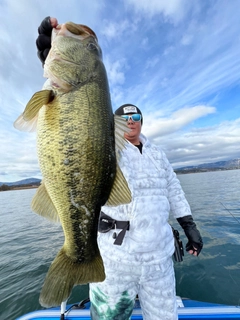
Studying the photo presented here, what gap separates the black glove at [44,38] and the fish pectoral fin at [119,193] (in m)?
1.61

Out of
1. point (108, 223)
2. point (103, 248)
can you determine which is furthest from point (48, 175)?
point (103, 248)

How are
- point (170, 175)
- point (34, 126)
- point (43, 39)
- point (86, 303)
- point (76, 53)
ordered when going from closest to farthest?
point (34, 126) → point (76, 53) → point (43, 39) → point (170, 175) → point (86, 303)

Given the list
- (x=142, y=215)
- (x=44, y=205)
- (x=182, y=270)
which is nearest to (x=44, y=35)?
(x=44, y=205)

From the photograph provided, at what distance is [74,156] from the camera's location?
1.49 m

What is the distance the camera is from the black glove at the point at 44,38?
200cm

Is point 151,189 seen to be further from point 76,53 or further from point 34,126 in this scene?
point 76,53

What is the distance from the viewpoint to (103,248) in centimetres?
237

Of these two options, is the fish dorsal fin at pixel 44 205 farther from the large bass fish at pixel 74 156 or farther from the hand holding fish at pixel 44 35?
the hand holding fish at pixel 44 35

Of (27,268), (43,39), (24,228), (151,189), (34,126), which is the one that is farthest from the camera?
(24,228)

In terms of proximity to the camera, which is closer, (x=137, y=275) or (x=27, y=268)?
(x=137, y=275)

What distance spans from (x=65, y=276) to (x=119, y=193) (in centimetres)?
82

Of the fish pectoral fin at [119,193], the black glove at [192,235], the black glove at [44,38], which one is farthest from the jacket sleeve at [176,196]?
the black glove at [44,38]

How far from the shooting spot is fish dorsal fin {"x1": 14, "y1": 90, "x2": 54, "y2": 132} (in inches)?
61.1

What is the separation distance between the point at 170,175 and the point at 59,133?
1.94m
